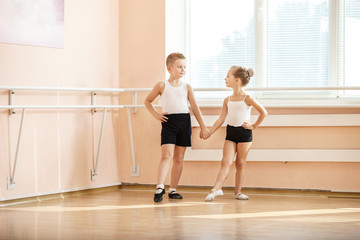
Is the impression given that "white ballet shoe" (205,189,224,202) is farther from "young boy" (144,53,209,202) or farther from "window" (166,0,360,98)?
"window" (166,0,360,98)

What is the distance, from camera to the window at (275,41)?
4.18 meters

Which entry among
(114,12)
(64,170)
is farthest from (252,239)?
(114,12)

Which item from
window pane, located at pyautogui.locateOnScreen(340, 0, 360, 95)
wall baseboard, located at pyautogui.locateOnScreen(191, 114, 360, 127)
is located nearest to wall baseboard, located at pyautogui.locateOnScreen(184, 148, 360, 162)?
wall baseboard, located at pyautogui.locateOnScreen(191, 114, 360, 127)

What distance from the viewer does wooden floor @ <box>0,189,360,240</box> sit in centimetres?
262

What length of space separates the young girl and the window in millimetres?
488

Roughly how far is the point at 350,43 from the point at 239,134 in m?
1.13

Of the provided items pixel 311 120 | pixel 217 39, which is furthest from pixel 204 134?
pixel 217 39

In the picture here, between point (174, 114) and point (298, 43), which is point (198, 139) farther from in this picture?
point (298, 43)

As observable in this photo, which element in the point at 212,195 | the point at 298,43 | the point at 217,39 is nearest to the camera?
the point at 212,195


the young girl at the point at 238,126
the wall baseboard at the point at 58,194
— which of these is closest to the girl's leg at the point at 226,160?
the young girl at the point at 238,126

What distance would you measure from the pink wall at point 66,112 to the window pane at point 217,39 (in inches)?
24.3

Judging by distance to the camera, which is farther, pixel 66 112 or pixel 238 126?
pixel 66 112

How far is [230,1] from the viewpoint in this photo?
445cm

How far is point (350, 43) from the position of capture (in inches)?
164
